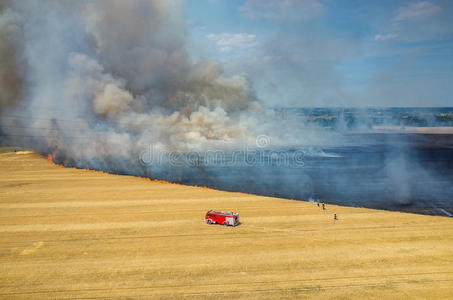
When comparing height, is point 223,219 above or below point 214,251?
above

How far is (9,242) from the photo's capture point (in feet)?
103

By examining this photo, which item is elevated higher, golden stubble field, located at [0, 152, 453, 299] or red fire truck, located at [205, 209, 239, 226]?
red fire truck, located at [205, 209, 239, 226]

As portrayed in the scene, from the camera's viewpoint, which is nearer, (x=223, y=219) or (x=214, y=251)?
(x=214, y=251)

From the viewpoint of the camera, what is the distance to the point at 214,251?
28.7m

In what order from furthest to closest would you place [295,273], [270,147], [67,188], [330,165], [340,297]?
[270,147] < [330,165] < [67,188] < [295,273] < [340,297]

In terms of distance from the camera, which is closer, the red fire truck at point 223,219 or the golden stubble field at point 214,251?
the golden stubble field at point 214,251

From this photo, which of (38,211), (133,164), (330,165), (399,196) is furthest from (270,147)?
(38,211)

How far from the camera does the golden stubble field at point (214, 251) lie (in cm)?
2284

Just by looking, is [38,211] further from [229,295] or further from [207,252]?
[229,295]

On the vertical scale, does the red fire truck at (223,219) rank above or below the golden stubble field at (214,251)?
above

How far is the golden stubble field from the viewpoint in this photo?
22.8m

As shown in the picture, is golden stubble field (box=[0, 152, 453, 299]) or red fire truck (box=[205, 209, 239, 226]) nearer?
golden stubble field (box=[0, 152, 453, 299])

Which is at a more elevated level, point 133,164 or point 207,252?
point 133,164

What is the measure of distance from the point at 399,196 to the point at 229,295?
46.8 m
